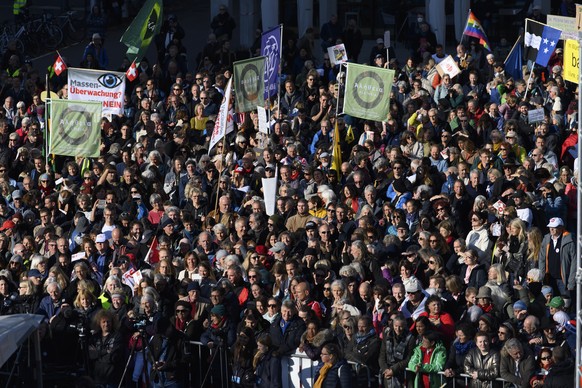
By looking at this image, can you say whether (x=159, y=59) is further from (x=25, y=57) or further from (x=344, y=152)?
(x=344, y=152)

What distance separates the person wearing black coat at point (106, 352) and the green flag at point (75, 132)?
6.43 meters

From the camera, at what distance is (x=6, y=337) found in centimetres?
1479

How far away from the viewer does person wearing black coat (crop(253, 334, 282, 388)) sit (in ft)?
58.9

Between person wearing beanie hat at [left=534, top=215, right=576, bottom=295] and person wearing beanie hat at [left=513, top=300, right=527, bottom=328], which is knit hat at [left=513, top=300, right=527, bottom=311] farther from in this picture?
person wearing beanie hat at [left=534, top=215, right=576, bottom=295]

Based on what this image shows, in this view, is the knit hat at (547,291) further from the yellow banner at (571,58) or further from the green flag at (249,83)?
the green flag at (249,83)

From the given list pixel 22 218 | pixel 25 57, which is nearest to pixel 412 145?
pixel 22 218

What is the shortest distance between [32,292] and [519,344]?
20.9 feet

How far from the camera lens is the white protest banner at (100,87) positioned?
26.3m

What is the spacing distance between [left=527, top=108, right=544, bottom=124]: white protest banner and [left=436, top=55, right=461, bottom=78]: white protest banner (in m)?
2.86

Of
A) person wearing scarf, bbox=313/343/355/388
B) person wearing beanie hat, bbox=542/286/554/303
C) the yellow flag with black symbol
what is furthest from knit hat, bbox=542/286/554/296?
the yellow flag with black symbol

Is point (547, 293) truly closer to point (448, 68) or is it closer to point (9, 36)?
point (448, 68)

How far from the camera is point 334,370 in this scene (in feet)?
57.1

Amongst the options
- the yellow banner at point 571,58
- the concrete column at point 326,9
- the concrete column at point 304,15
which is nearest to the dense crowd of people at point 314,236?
the yellow banner at point 571,58

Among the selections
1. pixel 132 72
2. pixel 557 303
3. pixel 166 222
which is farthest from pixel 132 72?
pixel 557 303
